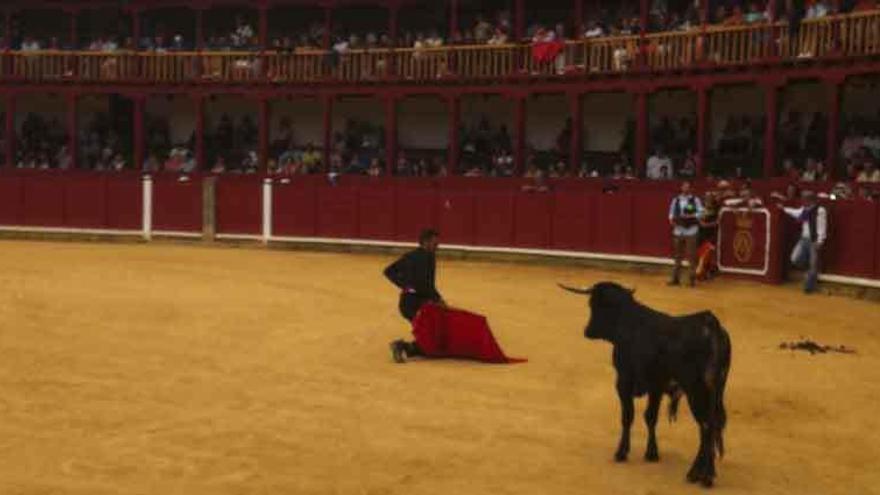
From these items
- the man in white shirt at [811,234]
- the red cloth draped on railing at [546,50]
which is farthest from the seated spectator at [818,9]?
the red cloth draped on railing at [546,50]

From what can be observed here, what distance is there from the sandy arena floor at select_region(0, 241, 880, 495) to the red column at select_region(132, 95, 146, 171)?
14.9m

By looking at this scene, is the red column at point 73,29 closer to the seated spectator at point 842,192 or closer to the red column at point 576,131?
the red column at point 576,131

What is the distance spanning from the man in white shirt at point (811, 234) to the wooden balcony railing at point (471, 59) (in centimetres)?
321

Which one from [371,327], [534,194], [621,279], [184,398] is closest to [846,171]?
[621,279]

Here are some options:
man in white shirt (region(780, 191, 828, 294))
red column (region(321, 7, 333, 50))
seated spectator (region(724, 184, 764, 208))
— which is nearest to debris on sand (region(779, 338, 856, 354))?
man in white shirt (region(780, 191, 828, 294))

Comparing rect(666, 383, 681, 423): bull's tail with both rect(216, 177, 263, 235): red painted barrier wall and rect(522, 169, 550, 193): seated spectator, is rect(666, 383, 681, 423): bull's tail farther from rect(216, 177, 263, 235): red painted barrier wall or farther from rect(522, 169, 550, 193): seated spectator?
rect(216, 177, 263, 235): red painted barrier wall

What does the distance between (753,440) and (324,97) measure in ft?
69.9

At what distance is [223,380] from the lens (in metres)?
8.57

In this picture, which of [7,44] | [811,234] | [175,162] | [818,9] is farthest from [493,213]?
[7,44]

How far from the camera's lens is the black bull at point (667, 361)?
579cm

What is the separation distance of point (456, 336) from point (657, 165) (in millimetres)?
13220

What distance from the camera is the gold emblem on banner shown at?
17.0 meters

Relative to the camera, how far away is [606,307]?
641cm

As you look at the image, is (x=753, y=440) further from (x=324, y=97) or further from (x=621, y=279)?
(x=324, y=97)
